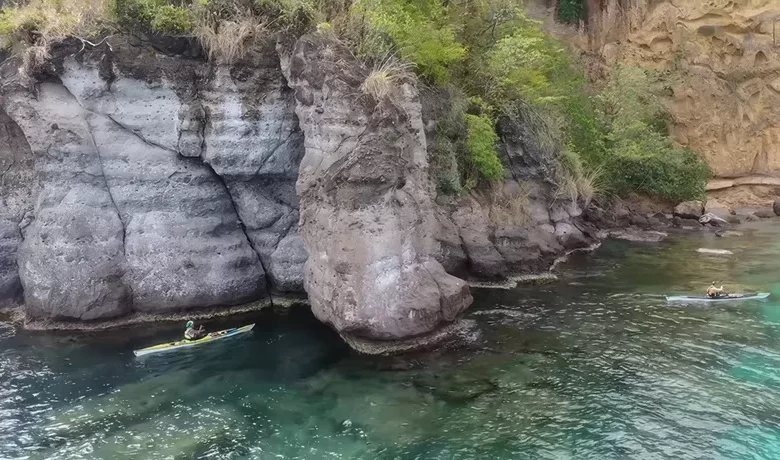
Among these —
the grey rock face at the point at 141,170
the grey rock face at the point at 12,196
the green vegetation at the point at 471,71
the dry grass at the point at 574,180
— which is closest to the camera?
the green vegetation at the point at 471,71

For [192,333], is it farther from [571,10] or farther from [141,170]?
[571,10]

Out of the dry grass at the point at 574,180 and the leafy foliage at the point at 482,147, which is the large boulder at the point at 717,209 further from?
the leafy foliage at the point at 482,147

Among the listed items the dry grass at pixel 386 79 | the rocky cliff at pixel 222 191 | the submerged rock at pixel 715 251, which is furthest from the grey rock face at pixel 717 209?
the dry grass at pixel 386 79

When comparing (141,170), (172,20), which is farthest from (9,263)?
(172,20)

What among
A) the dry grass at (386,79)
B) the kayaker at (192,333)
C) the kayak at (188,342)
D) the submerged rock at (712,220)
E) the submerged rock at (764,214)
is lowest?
the submerged rock at (764,214)

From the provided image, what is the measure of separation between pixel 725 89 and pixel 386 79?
26256 millimetres

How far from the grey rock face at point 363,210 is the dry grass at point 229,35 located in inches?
72.6

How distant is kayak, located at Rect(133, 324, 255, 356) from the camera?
1514cm

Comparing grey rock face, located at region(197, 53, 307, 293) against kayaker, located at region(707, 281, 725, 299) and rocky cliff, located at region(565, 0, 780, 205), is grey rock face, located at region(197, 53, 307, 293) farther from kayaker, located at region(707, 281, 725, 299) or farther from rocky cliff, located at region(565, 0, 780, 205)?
rocky cliff, located at region(565, 0, 780, 205)

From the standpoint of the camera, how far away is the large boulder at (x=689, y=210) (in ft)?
93.5

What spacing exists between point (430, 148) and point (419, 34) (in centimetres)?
340

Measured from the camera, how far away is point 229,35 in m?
16.3

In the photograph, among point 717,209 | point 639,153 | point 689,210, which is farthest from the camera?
point 717,209

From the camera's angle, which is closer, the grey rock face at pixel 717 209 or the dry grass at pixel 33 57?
the dry grass at pixel 33 57
